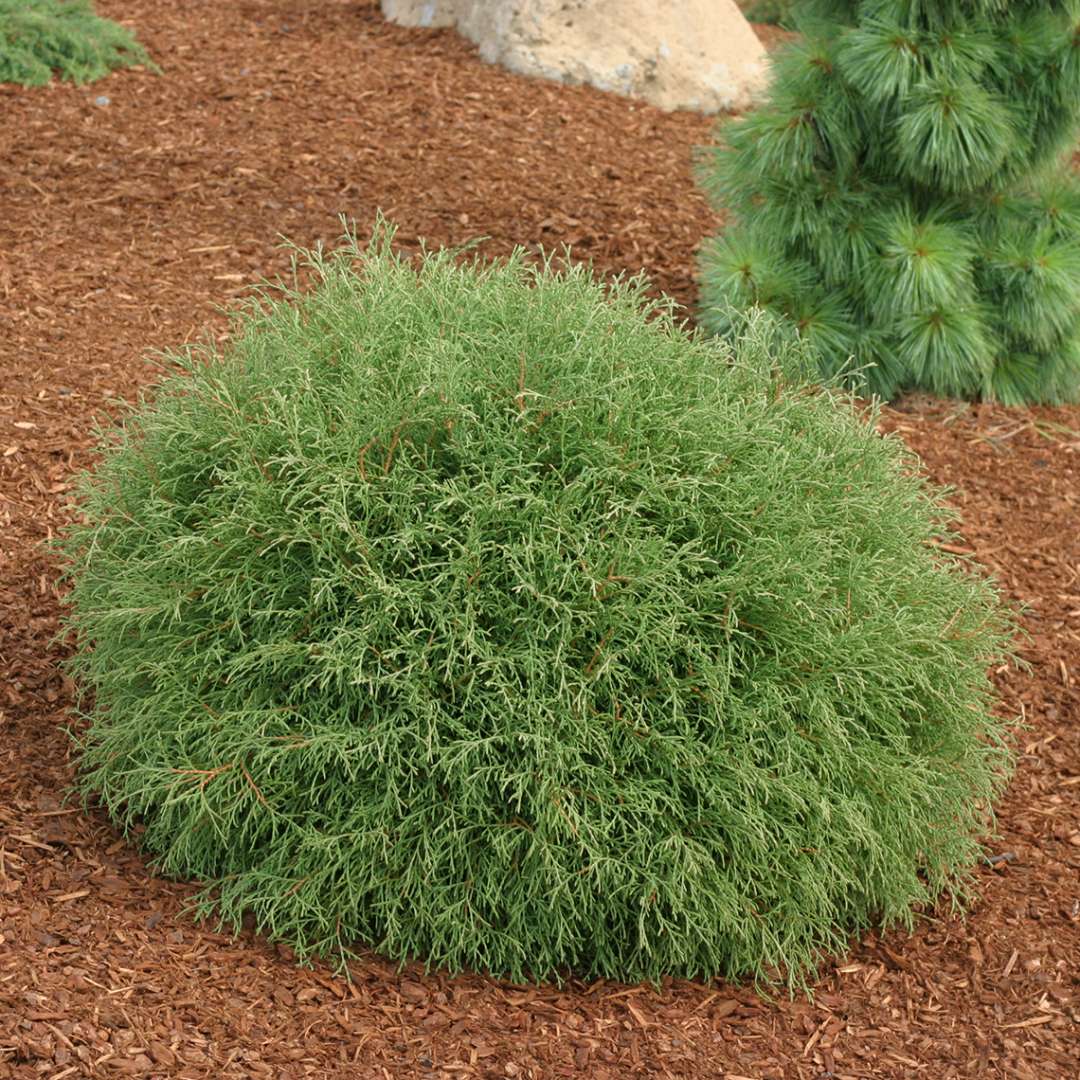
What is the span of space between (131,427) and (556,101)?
4.62m

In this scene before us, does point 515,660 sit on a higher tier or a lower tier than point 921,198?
lower

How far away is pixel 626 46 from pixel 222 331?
11.9 ft

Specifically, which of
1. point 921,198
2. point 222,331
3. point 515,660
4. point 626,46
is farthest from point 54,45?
point 515,660

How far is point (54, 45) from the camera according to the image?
25.0 feet

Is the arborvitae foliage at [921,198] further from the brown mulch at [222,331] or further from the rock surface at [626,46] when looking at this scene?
the rock surface at [626,46]

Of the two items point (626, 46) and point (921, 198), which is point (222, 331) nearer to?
point (921, 198)

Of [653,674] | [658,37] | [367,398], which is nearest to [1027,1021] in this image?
[653,674]

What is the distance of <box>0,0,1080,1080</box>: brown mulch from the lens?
3127mm

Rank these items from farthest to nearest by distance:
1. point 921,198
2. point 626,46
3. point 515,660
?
1. point 626,46
2. point 921,198
3. point 515,660

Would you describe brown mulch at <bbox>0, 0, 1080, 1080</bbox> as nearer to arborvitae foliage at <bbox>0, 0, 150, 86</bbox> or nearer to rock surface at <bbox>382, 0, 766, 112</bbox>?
arborvitae foliage at <bbox>0, 0, 150, 86</bbox>

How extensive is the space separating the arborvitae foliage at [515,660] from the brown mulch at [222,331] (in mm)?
146

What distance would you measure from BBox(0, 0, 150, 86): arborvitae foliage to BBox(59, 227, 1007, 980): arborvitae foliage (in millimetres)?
4603

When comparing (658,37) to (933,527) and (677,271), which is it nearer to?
(677,271)

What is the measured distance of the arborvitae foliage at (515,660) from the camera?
10.4 ft
